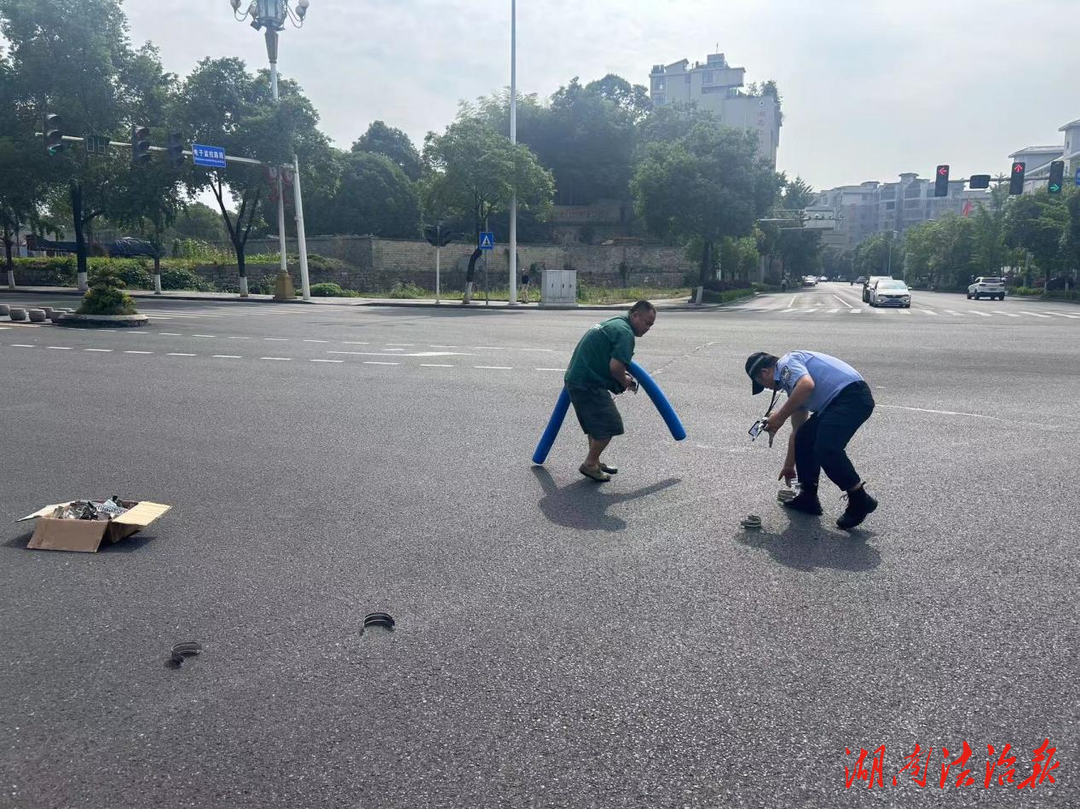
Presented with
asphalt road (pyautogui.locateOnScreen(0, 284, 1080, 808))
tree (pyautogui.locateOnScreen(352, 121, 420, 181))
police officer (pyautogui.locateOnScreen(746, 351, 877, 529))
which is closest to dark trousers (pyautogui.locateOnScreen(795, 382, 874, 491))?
police officer (pyautogui.locateOnScreen(746, 351, 877, 529))

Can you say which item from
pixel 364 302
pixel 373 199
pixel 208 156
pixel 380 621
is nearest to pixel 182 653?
pixel 380 621

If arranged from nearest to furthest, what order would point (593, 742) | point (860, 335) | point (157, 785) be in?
point (157, 785) → point (593, 742) → point (860, 335)

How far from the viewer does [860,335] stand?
19625 mm

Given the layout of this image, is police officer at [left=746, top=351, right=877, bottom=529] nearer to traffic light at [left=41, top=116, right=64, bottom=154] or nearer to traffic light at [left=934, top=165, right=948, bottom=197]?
traffic light at [left=41, top=116, right=64, bottom=154]

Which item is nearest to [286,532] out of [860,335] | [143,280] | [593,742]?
[593,742]

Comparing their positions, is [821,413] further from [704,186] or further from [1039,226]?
[1039,226]

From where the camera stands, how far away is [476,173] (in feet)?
112

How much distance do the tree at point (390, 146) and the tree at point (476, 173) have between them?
51.2 metres

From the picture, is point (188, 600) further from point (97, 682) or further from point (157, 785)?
point (157, 785)

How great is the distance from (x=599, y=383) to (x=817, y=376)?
178 cm

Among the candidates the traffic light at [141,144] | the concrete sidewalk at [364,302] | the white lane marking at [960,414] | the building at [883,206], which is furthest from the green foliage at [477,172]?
the building at [883,206]

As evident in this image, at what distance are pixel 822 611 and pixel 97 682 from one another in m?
3.28

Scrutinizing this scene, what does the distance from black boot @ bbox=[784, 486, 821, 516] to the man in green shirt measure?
1.44m

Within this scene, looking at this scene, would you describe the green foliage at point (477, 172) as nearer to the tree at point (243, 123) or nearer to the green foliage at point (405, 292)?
the tree at point (243, 123)
